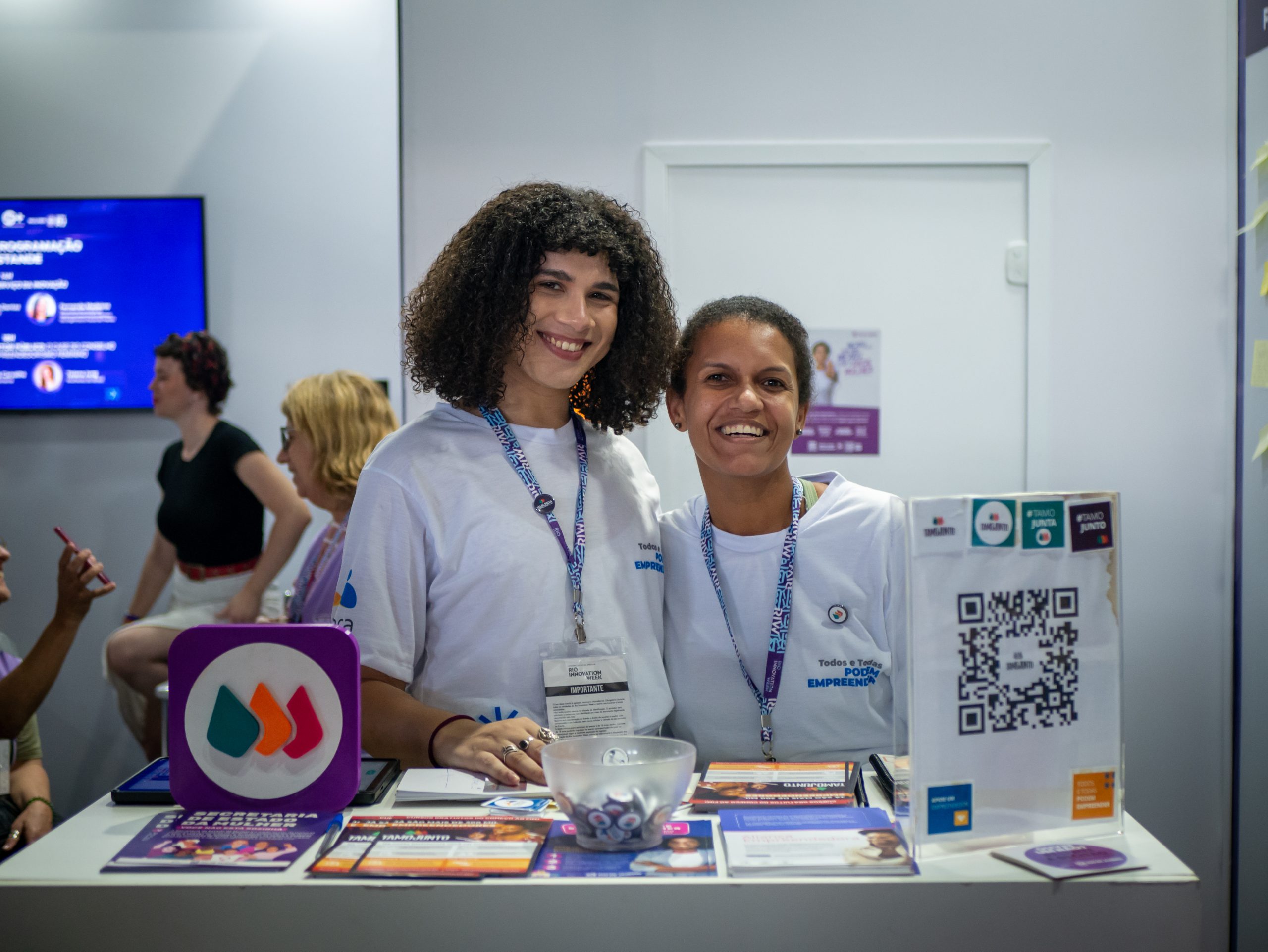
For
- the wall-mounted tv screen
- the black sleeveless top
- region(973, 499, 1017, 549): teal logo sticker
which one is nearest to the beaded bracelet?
region(973, 499, 1017, 549): teal logo sticker

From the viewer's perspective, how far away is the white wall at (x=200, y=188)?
381cm

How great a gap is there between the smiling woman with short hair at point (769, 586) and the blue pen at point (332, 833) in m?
0.70

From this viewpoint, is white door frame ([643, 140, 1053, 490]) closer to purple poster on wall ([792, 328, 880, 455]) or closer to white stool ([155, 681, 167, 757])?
purple poster on wall ([792, 328, 880, 455])

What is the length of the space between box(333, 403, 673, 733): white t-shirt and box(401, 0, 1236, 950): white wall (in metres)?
1.42

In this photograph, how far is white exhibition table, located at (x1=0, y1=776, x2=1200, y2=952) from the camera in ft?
3.11

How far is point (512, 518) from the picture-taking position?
5.06 feet

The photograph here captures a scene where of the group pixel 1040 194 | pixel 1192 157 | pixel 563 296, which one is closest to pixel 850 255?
pixel 1040 194

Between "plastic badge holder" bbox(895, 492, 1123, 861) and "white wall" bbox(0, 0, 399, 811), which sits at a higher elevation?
"white wall" bbox(0, 0, 399, 811)

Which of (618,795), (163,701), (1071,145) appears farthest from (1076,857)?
(163,701)

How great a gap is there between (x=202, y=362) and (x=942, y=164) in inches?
108

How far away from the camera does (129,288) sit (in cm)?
383

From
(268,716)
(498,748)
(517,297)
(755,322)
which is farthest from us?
(755,322)

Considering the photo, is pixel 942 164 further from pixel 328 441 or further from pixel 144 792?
pixel 144 792

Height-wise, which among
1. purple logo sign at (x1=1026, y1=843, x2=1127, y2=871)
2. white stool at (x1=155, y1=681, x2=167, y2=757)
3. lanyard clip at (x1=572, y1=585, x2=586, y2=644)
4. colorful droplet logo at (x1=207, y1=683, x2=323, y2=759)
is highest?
lanyard clip at (x1=572, y1=585, x2=586, y2=644)
